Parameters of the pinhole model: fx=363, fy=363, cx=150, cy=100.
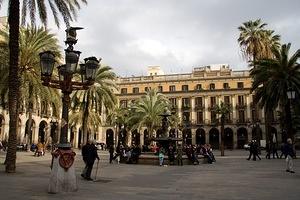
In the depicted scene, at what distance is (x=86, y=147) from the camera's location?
1451cm

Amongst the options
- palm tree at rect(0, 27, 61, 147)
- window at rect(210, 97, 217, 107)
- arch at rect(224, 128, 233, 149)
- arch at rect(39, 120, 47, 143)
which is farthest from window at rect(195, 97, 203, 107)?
palm tree at rect(0, 27, 61, 147)

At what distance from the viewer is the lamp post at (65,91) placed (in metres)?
10.9

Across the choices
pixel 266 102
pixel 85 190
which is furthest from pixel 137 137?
pixel 85 190

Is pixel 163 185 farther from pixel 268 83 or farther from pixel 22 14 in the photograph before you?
pixel 268 83

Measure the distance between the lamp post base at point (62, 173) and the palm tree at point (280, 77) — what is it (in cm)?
2635

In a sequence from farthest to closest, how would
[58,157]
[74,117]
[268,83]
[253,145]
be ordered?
[74,117] < [268,83] < [253,145] < [58,157]

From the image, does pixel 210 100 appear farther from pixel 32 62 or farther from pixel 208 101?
pixel 32 62

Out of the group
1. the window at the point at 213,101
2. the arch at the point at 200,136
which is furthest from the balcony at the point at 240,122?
the arch at the point at 200,136

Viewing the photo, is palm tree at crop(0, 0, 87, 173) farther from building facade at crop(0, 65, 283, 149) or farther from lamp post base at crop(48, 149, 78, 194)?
building facade at crop(0, 65, 283, 149)

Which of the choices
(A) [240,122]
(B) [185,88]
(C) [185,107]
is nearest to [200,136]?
(A) [240,122]

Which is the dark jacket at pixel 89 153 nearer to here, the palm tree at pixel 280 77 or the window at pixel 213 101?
the palm tree at pixel 280 77

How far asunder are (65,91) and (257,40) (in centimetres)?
3635

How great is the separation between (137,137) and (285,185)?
7751cm

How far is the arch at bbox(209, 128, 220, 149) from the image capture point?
8338 centimetres
